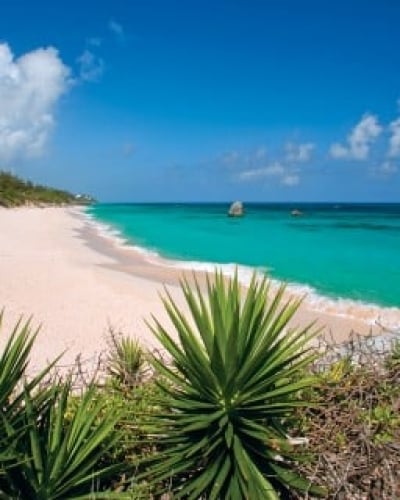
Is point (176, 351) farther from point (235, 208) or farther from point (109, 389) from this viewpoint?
point (235, 208)

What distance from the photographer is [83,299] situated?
43.6 feet

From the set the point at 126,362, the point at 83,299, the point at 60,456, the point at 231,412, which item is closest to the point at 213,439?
the point at 231,412

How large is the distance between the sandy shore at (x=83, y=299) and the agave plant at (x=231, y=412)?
2979 millimetres

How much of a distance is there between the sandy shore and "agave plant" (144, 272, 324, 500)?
298 centimetres

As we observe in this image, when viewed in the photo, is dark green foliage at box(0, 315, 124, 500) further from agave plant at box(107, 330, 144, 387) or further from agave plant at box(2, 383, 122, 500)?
agave plant at box(107, 330, 144, 387)

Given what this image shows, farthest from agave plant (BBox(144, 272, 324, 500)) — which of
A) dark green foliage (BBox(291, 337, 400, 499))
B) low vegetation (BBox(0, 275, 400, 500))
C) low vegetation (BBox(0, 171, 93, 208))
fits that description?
low vegetation (BBox(0, 171, 93, 208))

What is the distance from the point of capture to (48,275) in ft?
53.4

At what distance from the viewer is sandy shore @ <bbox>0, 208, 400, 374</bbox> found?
979cm

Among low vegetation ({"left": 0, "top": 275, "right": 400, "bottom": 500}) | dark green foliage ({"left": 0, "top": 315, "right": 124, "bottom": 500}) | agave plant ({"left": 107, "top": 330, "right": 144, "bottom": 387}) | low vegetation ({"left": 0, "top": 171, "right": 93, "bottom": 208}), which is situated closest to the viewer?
dark green foliage ({"left": 0, "top": 315, "right": 124, "bottom": 500})

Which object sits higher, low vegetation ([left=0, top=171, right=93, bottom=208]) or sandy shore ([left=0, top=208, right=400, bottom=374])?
low vegetation ([left=0, top=171, right=93, bottom=208])

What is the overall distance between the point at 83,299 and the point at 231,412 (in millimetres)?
10742

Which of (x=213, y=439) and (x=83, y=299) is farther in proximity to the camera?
(x=83, y=299)

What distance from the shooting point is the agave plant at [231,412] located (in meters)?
2.91

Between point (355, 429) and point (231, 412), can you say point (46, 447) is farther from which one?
point (355, 429)
